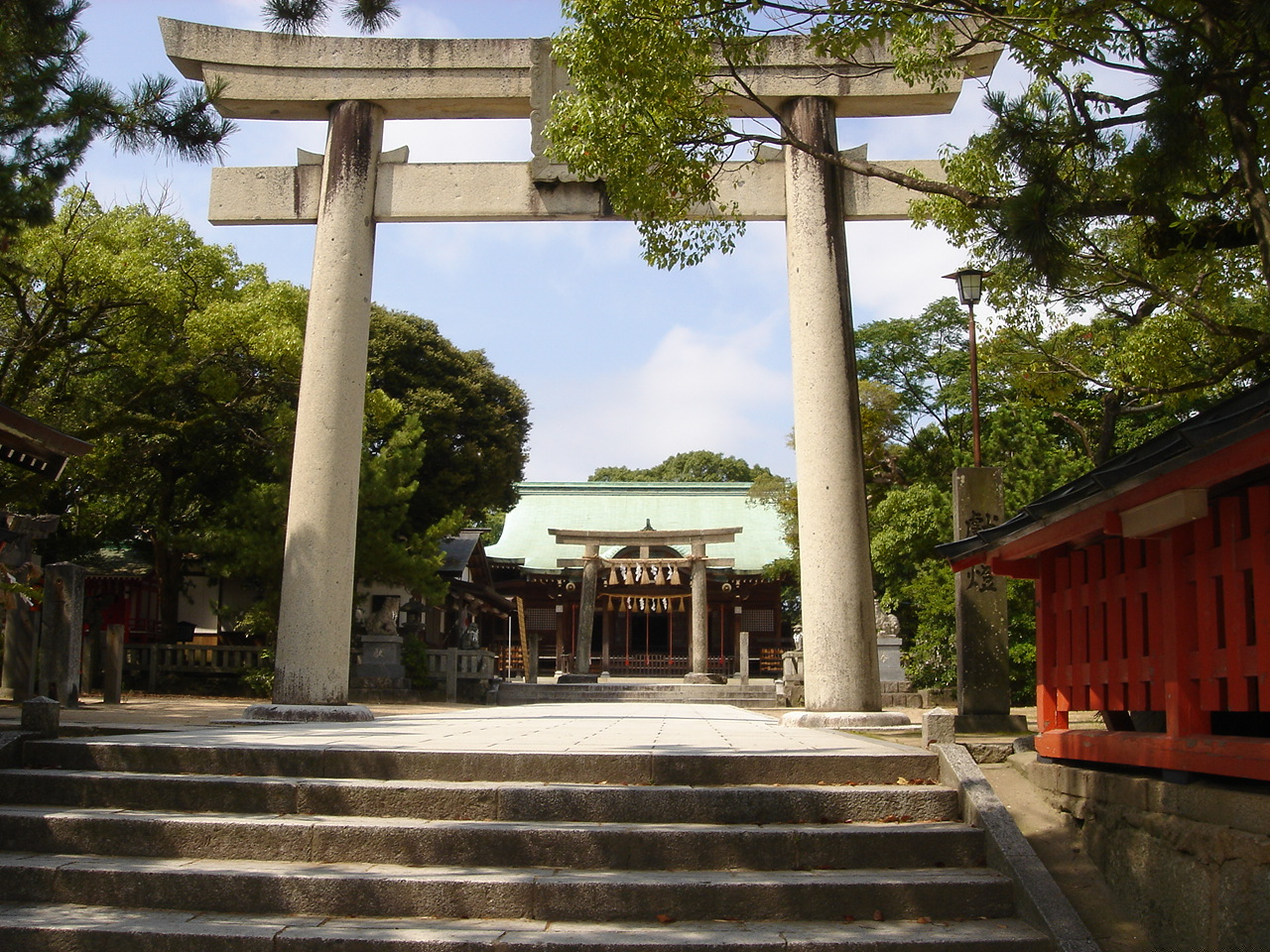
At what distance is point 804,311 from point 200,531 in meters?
13.5

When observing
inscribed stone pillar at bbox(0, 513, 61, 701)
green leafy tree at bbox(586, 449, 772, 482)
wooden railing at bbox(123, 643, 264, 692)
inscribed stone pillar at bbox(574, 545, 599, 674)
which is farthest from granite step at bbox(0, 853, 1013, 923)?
green leafy tree at bbox(586, 449, 772, 482)

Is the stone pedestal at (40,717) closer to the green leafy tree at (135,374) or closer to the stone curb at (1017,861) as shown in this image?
the stone curb at (1017,861)

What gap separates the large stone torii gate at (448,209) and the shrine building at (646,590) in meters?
16.4

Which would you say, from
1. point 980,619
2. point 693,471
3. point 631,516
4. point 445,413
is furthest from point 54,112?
point 693,471

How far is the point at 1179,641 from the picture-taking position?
424cm

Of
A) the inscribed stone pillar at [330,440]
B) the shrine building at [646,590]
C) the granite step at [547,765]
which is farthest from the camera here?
the shrine building at [646,590]

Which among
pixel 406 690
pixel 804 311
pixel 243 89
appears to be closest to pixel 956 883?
pixel 804 311

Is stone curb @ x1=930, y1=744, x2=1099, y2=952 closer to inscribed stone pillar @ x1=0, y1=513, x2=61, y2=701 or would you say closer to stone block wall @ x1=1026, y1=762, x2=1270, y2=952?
stone block wall @ x1=1026, y1=762, x2=1270, y2=952

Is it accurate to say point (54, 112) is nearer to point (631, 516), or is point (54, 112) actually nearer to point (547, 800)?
point (547, 800)

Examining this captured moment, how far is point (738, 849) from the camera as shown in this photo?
4.57 meters

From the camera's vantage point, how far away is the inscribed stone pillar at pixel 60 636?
39.0 ft

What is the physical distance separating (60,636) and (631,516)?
75.7 feet

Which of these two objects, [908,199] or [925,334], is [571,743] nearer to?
[908,199]

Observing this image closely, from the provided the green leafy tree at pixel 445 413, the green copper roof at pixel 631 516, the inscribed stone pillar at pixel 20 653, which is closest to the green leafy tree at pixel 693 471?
the green copper roof at pixel 631 516
